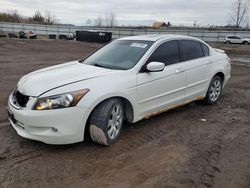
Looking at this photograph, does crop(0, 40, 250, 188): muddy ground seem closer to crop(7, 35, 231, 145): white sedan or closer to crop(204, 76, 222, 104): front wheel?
crop(7, 35, 231, 145): white sedan

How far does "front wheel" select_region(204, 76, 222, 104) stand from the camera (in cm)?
629

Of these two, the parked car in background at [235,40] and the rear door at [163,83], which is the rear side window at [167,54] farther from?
the parked car in background at [235,40]

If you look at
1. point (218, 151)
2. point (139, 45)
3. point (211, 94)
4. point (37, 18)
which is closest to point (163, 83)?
point (139, 45)

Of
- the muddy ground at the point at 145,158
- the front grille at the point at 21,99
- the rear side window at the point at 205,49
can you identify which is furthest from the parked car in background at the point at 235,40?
the front grille at the point at 21,99

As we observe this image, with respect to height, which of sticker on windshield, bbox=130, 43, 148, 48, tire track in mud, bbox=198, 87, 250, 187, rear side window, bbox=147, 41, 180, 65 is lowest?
tire track in mud, bbox=198, 87, 250, 187

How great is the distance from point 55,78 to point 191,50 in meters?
2.99

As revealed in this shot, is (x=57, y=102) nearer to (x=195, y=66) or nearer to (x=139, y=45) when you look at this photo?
(x=139, y=45)

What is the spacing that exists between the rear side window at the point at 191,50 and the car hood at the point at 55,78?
191 centimetres

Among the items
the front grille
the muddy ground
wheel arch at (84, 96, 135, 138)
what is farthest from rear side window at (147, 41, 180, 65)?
the front grille

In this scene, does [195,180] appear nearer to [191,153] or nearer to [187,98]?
[191,153]

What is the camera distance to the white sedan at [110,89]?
368cm

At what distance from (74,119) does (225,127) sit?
2822 mm

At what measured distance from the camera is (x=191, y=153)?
3980mm

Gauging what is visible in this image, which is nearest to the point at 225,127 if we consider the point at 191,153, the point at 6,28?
the point at 191,153
